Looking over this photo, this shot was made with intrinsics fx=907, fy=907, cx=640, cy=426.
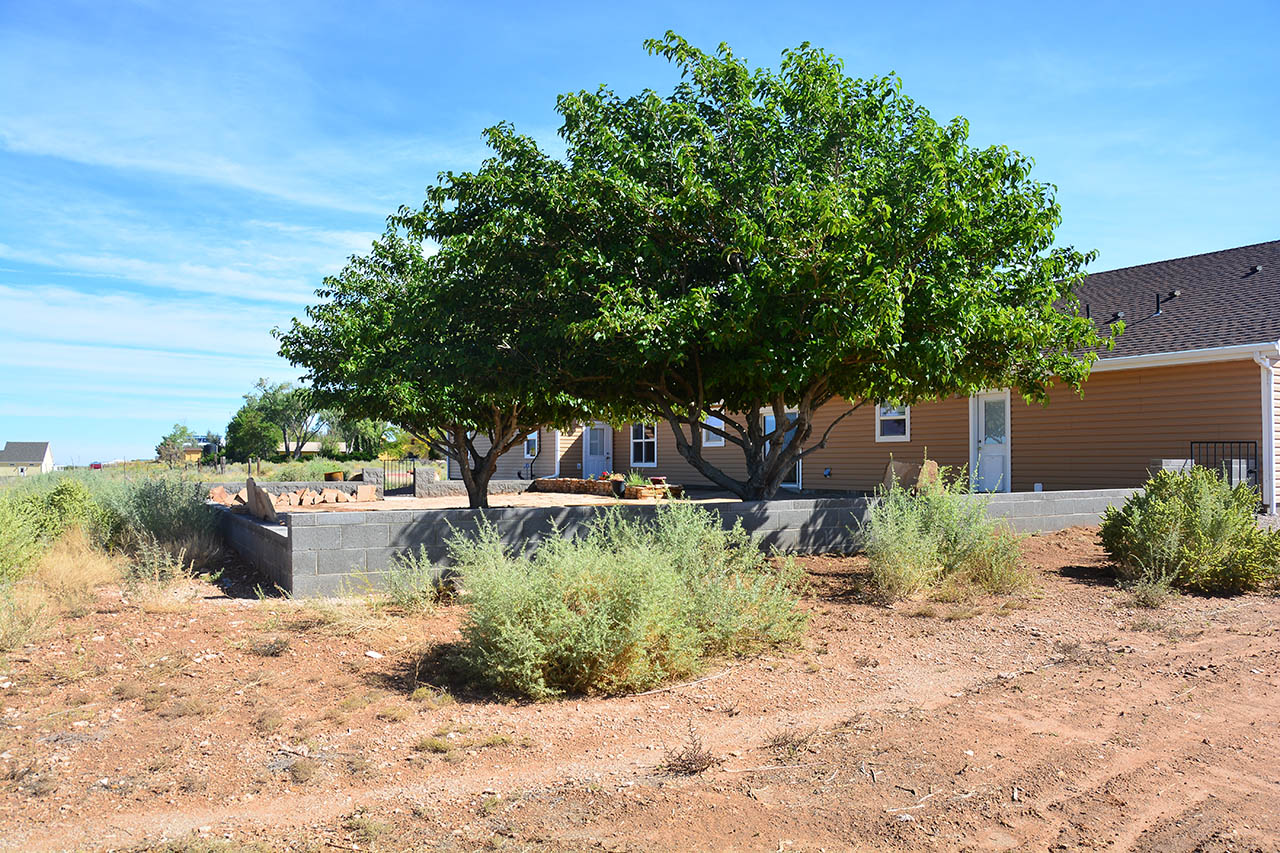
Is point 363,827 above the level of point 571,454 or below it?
below

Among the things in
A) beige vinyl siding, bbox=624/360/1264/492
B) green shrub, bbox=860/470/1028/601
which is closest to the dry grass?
green shrub, bbox=860/470/1028/601

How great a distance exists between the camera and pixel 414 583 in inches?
293

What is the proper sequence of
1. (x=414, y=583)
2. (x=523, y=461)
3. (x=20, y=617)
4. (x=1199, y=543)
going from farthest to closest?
(x=523, y=461) → (x=1199, y=543) → (x=414, y=583) → (x=20, y=617)

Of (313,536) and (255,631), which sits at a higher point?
(313,536)

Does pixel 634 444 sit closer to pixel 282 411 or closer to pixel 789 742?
pixel 789 742

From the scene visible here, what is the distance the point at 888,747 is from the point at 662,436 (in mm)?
21701

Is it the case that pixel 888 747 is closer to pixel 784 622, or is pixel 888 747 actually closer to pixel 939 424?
pixel 784 622

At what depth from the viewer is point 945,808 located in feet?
12.2

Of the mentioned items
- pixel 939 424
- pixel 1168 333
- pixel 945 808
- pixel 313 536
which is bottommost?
pixel 945 808

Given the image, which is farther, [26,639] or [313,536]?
[313,536]

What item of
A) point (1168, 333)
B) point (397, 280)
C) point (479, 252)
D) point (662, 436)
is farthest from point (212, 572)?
point (662, 436)

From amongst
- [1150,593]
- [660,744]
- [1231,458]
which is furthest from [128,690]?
[1231,458]

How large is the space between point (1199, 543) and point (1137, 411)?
735 cm

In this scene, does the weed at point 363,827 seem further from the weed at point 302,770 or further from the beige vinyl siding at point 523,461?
the beige vinyl siding at point 523,461
